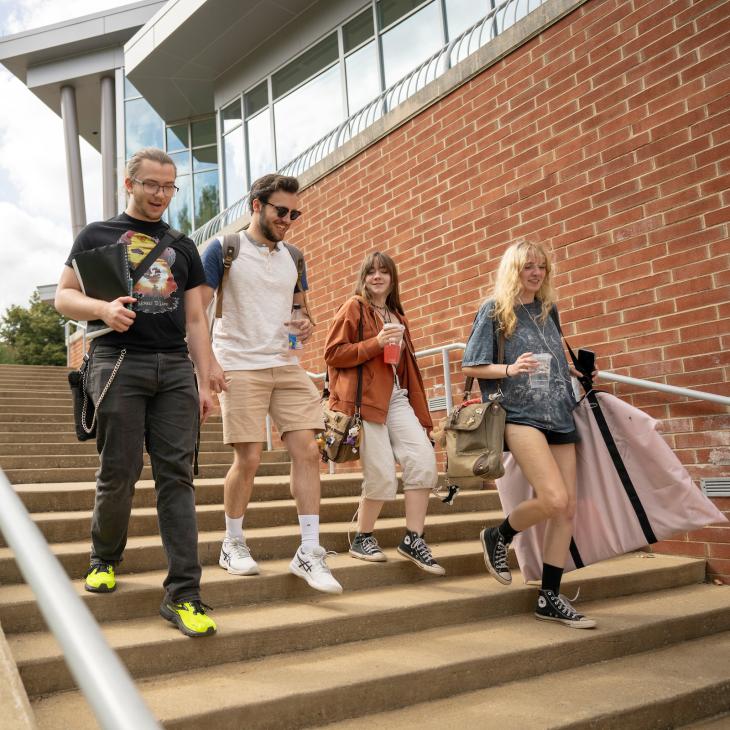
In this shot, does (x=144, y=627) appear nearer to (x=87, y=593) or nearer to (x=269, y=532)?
(x=87, y=593)

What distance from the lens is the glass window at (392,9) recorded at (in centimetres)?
966

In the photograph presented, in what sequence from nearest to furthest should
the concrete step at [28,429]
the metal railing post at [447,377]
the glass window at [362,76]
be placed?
1. the metal railing post at [447,377]
2. the concrete step at [28,429]
3. the glass window at [362,76]

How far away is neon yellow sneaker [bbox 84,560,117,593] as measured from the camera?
3.24m

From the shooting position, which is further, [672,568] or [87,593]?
[672,568]

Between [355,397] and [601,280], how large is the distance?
82.2 inches

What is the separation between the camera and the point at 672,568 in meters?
4.45

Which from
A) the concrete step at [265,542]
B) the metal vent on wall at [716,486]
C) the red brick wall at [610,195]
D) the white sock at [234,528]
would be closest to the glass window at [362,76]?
the red brick wall at [610,195]

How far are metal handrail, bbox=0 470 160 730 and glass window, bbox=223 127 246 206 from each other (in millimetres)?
12505

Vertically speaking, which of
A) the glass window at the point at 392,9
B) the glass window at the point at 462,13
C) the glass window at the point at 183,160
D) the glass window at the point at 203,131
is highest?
the glass window at the point at 203,131

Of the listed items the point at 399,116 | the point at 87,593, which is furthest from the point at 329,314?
the point at 87,593

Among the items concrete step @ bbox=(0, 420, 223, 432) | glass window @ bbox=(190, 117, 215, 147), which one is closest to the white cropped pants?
concrete step @ bbox=(0, 420, 223, 432)

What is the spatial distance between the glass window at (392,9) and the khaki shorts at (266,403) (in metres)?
7.32

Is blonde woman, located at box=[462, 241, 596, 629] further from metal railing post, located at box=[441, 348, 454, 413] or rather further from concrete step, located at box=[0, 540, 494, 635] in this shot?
metal railing post, located at box=[441, 348, 454, 413]

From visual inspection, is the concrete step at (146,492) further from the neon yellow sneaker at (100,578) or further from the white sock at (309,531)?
the white sock at (309,531)
